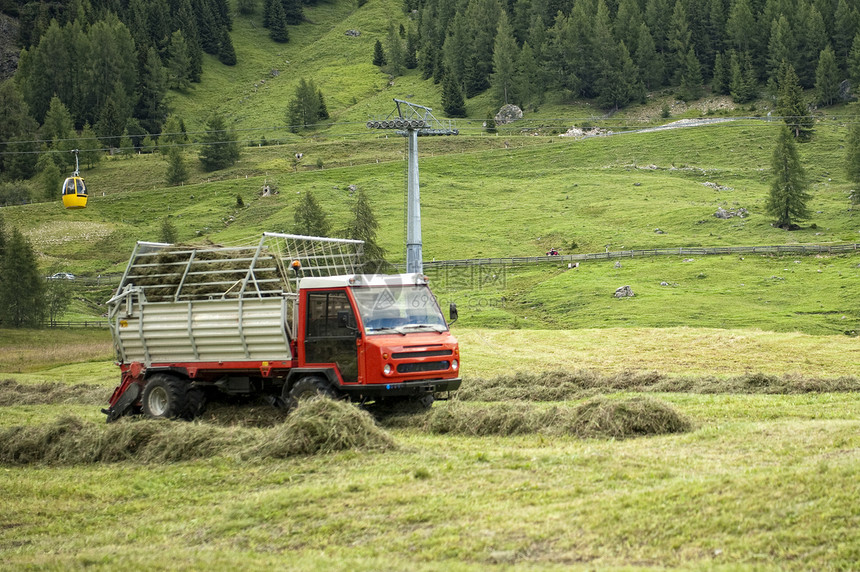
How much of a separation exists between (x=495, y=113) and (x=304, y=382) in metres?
144

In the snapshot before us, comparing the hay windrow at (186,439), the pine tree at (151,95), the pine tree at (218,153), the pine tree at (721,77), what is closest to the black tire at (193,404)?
the hay windrow at (186,439)

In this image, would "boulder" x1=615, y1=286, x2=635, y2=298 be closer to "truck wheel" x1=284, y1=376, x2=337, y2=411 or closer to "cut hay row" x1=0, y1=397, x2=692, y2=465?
"cut hay row" x1=0, y1=397, x2=692, y2=465

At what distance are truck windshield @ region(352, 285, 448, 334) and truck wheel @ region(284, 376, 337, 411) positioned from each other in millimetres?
1426

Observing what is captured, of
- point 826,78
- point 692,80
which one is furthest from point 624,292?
point 692,80

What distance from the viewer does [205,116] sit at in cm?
19025

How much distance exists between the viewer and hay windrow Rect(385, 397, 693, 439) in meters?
13.4

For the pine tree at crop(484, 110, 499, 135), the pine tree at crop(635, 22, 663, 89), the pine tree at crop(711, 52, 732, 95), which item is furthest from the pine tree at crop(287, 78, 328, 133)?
the pine tree at crop(711, 52, 732, 95)

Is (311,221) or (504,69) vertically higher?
(504,69)

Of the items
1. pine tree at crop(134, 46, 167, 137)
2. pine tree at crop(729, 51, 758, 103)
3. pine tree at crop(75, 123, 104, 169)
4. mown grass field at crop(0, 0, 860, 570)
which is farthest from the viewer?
pine tree at crop(134, 46, 167, 137)

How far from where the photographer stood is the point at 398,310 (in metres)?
17.0

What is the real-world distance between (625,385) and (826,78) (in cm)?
13241

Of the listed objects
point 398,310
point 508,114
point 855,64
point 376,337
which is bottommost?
point 376,337

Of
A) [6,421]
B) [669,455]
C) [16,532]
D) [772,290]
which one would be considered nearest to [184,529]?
[16,532]

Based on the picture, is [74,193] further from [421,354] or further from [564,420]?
[564,420]
